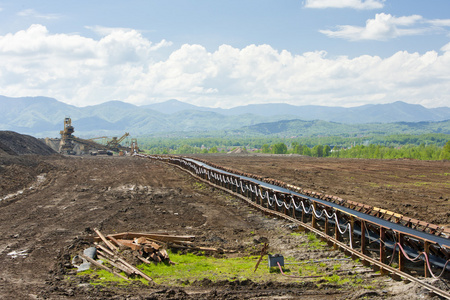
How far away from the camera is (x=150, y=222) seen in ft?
69.5

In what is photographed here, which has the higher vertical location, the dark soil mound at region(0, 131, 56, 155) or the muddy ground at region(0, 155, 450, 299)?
the dark soil mound at region(0, 131, 56, 155)

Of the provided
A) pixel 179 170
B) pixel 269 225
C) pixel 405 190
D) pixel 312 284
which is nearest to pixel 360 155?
pixel 179 170

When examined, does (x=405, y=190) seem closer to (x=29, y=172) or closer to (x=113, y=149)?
(x=29, y=172)

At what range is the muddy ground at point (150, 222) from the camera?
37.1 feet

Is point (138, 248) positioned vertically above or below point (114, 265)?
above

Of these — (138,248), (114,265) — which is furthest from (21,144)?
(114,265)

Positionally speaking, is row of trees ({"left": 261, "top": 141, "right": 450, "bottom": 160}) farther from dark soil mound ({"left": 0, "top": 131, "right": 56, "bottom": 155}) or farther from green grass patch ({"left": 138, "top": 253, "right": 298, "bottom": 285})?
green grass patch ({"left": 138, "top": 253, "right": 298, "bottom": 285})

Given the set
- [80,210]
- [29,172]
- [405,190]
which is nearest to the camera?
[80,210]

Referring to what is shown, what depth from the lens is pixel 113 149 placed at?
373 ft

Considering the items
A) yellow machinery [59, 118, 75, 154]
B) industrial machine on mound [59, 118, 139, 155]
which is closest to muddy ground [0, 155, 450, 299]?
yellow machinery [59, 118, 75, 154]

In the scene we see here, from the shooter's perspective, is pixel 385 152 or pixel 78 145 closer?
pixel 78 145

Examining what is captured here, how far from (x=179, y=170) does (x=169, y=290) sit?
4161 cm

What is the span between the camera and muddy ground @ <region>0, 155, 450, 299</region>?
37.1ft

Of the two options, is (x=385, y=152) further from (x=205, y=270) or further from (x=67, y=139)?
(x=205, y=270)
